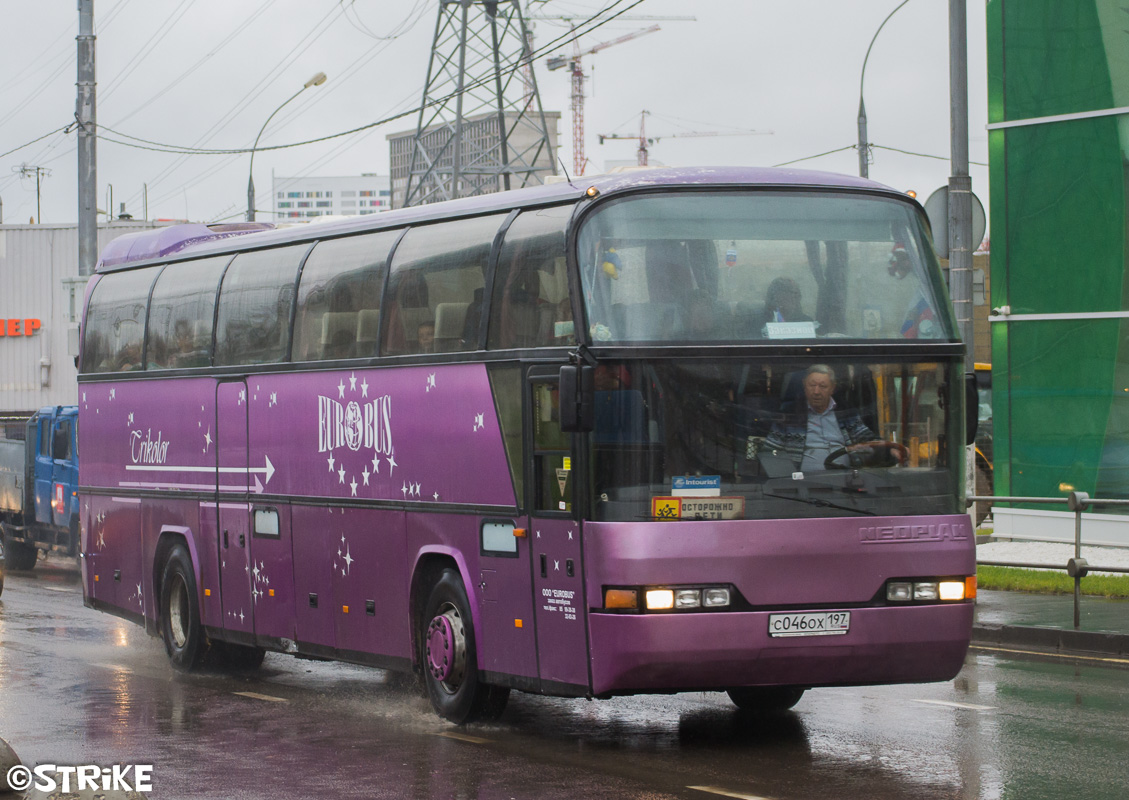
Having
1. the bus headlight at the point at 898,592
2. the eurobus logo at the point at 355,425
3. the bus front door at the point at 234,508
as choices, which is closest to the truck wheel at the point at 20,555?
the bus front door at the point at 234,508

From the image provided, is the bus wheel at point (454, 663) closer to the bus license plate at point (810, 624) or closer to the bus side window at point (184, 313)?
the bus license plate at point (810, 624)

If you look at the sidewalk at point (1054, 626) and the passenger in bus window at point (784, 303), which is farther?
the sidewalk at point (1054, 626)

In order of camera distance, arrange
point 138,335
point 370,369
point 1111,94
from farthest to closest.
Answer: point 1111,94 < point 138,335 < point 370,369

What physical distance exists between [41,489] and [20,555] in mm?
1743

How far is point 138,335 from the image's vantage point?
51.7ft

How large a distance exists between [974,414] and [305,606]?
5.28 m

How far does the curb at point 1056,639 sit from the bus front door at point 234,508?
645 centimetres

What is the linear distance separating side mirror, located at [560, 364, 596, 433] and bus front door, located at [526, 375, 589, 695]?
0.33 m

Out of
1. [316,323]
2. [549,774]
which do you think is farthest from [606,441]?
[316,323]

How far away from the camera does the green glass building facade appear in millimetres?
22609

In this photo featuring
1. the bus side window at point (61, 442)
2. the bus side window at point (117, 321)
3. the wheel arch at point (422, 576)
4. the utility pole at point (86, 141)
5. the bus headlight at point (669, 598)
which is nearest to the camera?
the bus headlight at point (669, 598)

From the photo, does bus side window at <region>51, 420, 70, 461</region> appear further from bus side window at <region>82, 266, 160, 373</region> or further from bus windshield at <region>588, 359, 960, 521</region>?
bus windshield at <region>588, 359, 960, 521</region>

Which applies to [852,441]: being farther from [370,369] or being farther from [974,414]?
[370,369]

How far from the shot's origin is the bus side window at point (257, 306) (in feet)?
43.4
